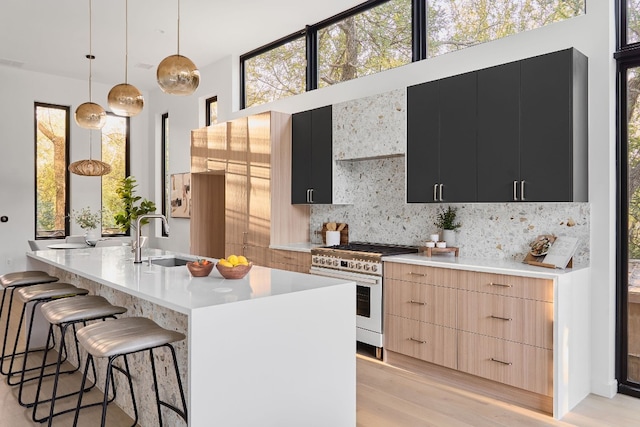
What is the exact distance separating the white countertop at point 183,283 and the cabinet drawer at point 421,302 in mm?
1238

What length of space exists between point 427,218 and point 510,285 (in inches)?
50.8

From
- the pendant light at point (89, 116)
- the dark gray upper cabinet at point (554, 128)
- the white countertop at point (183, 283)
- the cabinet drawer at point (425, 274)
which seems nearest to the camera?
the white countertop at point (183, 283)

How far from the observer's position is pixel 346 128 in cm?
457

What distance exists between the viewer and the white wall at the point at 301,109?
3223mm

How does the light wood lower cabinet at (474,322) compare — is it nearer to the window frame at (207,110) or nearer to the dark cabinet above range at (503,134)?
the dark cabinet above range at (503,134)

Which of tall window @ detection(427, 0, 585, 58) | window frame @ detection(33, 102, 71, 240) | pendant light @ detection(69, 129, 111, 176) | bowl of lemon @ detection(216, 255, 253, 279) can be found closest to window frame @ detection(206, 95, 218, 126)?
pendant light @ detection(69, 129, 111, 176)

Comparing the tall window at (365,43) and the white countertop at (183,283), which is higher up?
the tall window at (365,43)

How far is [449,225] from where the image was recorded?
4.07 metres

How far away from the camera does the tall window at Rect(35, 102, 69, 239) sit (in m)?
7.84

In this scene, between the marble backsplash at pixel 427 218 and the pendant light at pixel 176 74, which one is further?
the marble backsplash at pixel 427 218

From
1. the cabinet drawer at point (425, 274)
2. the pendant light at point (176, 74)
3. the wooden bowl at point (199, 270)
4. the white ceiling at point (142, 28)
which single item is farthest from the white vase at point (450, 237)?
the white ceiling at point (142, 28)

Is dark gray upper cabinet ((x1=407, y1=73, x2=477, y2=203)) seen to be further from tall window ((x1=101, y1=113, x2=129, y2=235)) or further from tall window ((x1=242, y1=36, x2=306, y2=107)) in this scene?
tall window ((x1=101, y1=113, x2=129, y2=235))

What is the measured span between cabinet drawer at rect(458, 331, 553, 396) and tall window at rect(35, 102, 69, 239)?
284 inches

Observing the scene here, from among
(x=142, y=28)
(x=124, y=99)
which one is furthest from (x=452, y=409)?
(x=142, y=28)
